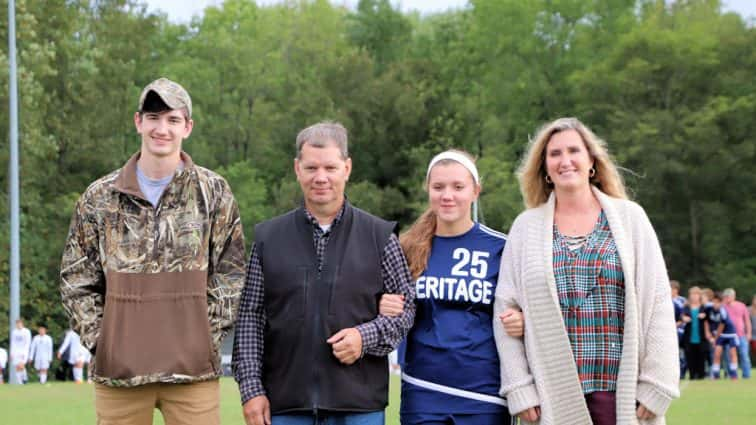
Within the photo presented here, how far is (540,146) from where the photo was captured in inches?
253

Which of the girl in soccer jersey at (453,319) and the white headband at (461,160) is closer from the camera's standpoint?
the girl in soccer jersey at (453,319)

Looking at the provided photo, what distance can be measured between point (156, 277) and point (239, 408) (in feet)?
35.6

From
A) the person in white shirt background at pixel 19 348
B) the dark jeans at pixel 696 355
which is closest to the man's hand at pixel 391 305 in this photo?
the dark jeans at pixel 696 355

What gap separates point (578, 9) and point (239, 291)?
5334cm

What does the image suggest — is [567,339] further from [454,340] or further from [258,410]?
[258,410]

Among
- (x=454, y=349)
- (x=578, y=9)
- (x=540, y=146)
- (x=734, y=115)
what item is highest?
(x=578, y=9)

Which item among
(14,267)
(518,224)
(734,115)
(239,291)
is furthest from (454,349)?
(734,115)

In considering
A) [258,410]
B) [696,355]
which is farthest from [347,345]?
[696,355]

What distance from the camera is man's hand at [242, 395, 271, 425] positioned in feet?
19.5

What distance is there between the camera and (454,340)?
245 inches

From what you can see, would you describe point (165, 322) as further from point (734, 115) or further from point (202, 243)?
point (734, 115)

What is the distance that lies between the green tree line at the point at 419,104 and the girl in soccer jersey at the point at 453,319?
37.7 metres

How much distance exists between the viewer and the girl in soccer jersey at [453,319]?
20.3 ft

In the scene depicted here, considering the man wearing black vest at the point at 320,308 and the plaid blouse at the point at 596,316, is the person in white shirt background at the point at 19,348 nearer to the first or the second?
the man wearing black vest at the point at 320,308
